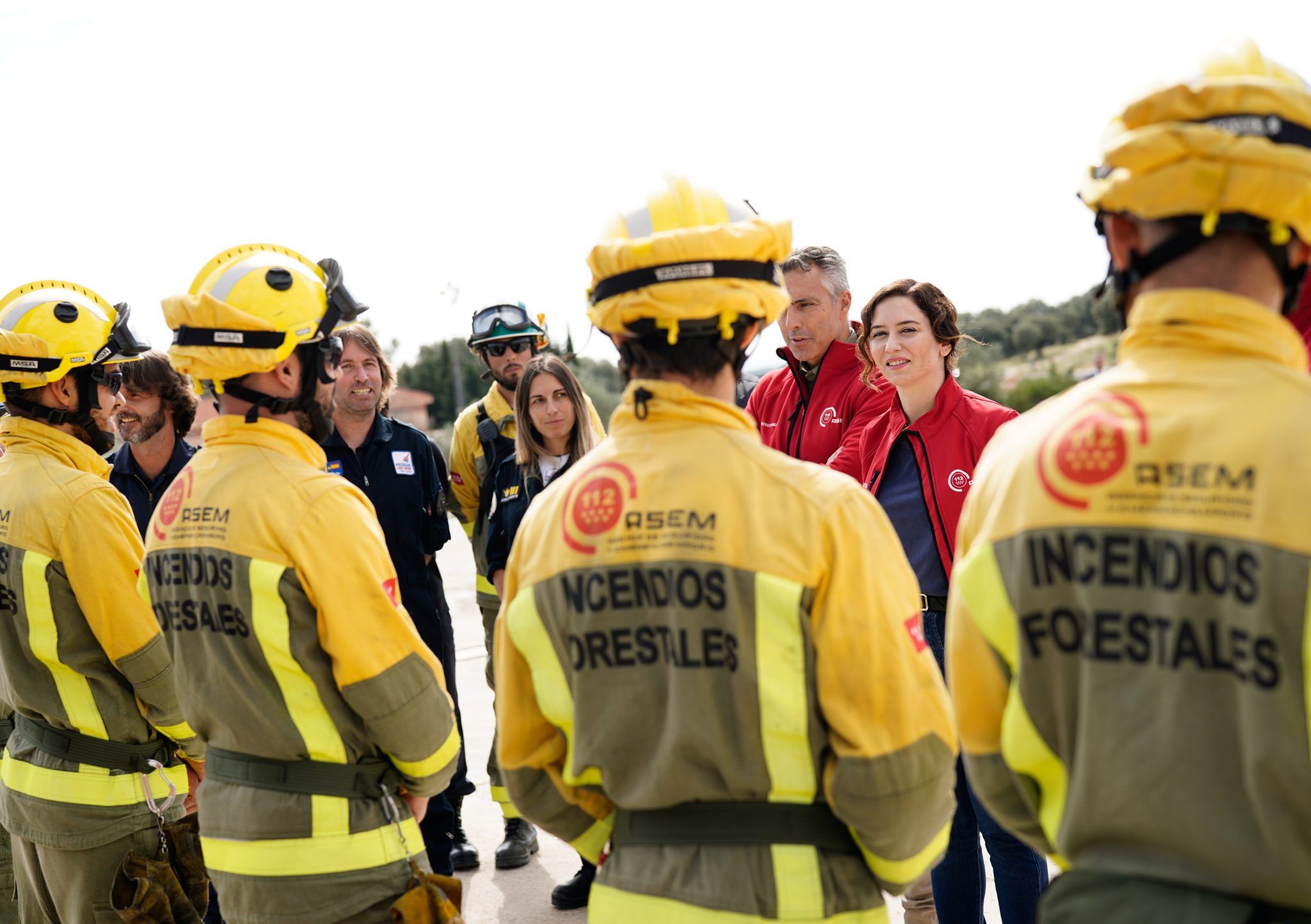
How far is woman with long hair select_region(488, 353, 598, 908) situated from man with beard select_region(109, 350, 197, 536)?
1.54m

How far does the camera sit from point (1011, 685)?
2117 millimetres

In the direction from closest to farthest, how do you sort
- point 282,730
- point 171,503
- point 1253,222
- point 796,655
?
point 1253,222 < point 796,655 < point 282,730 < point 171,503

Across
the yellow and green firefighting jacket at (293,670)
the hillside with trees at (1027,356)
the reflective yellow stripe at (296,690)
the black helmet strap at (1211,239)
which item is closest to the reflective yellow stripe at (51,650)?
the yellow and green firefighting jacket at (293,670)

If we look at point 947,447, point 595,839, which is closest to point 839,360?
point 947,447

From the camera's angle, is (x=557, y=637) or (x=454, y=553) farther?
(x=454, y=553)

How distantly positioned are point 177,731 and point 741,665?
104 inches

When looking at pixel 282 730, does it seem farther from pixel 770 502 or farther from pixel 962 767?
pixel 962 767

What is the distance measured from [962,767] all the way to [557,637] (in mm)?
2334

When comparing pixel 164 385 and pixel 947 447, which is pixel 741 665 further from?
pixel 164 385

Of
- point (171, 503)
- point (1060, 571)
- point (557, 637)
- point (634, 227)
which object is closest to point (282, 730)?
point (171, 503)

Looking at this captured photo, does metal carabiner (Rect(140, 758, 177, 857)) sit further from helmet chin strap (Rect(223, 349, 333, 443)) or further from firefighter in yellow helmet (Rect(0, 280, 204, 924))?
helmet chin strap (Rect(223, 349, 333, 443))

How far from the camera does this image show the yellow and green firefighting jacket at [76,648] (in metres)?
3.83

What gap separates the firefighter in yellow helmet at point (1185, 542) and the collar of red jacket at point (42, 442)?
11.3ft

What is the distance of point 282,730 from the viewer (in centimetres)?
302
